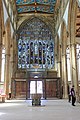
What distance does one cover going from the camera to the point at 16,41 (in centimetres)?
2656

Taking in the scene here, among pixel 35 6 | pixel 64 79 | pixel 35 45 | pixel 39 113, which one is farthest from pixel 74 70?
pixel 35 6

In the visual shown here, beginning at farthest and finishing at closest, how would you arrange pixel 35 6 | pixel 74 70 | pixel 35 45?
pixel 35 45
pixel 35 6
pixel 74 70

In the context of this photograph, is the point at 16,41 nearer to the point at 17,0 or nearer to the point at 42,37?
the point at 42,37

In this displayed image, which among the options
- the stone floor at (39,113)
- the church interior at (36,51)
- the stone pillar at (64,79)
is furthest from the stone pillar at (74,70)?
the stone floor at (39,113)

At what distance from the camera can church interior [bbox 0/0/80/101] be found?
22.6 m

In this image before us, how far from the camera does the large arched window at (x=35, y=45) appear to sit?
86.1ft

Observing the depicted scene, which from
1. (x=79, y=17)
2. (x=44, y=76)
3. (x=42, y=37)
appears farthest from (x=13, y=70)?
(x=79, y=17)

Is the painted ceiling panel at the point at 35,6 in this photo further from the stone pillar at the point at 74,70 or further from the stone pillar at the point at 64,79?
the stone pillar at the point at 74,70

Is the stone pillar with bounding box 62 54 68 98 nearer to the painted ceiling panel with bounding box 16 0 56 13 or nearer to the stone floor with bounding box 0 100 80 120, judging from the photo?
the painted ceiling panel with bounding box 16 0 56 13

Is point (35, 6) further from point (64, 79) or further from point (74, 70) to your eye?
point (74, 70)

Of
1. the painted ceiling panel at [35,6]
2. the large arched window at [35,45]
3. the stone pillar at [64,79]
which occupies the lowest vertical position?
the stone pillar at [64,79]

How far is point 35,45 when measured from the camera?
26953 mm

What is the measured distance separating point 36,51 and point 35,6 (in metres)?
5.84

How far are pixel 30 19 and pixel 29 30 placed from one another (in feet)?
5.07
